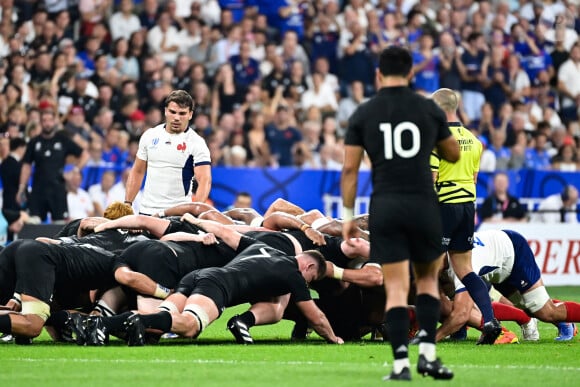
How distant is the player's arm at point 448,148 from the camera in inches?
326

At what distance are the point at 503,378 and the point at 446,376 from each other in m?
0.52

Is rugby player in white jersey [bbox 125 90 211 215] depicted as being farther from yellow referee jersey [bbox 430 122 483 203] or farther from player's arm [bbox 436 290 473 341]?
player's arm [bbox 436 290 473 341]

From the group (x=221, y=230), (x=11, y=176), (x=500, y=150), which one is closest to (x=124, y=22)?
(x=11, y=176)

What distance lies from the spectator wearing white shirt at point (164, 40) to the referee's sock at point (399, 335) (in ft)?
50.6

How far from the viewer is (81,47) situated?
22.5 m

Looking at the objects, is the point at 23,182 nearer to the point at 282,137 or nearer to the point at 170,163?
the point at 282,137

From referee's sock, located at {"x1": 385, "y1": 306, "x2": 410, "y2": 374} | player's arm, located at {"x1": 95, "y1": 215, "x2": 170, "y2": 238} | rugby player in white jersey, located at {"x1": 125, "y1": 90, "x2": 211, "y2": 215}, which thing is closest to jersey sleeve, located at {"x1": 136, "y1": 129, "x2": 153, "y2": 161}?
rugby player in white jersey, located at {"x1": 125, "y1": 90, "x2": 211, "y2": 215}

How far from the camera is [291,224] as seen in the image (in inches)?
480

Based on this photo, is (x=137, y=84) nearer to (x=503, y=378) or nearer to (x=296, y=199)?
(x=296, y=199)

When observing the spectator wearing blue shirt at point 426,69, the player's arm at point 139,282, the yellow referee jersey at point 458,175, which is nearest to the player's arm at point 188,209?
the player's arm at point 139,282

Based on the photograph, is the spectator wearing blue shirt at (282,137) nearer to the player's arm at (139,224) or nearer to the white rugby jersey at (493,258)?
the player's arm at (139,224)

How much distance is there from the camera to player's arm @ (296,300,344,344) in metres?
10.7

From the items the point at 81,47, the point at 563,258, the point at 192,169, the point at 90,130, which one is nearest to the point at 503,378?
the point at 192,169

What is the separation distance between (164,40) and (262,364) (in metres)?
14.6
